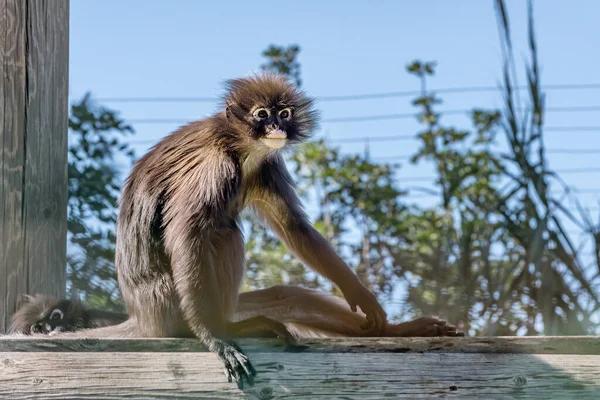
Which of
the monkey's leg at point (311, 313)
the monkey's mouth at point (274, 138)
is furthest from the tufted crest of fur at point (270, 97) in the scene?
the monkey's leg at point (311, 313)

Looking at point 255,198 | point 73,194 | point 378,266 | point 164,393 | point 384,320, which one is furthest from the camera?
point 378,266

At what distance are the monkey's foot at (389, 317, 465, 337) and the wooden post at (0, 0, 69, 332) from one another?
1518mm

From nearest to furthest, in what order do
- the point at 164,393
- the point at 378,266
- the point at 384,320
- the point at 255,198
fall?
1. the point at 164,393
2. the point at 384,320
3. the point at 255,198
4. the point at 378,266

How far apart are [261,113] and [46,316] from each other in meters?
1.30

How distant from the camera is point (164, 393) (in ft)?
10.4

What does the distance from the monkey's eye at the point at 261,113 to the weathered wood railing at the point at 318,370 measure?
3.71 ft

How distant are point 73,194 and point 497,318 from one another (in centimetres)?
302

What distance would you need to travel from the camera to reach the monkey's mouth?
3.87 meters

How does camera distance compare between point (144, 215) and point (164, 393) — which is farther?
point (144, 215)

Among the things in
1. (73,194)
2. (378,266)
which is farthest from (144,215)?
(378,266)

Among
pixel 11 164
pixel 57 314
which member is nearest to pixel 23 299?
pixel 57 314

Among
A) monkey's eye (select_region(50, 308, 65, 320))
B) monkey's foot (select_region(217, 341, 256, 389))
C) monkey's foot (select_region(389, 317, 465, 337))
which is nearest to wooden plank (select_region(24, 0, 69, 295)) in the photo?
monkey's eye (select_region(50, 308, 65, 320))

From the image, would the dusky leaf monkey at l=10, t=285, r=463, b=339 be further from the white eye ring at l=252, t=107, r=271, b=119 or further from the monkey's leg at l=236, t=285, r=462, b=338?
the white eye ring at l=252, t=107, r=271, b=119

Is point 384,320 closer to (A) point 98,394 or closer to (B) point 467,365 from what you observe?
(B) point 467,365
